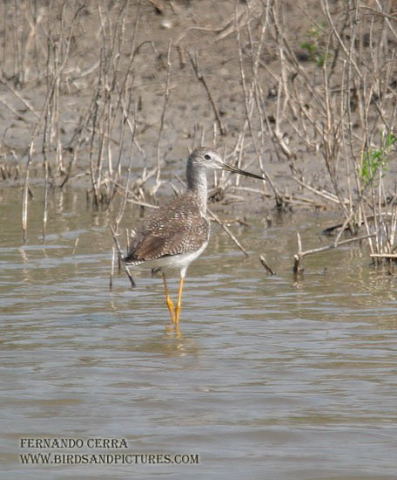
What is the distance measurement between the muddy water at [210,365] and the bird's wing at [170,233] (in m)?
0.51

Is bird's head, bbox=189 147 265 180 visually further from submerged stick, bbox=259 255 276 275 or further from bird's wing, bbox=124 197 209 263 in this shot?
submerged stick, bbox=259 255 276 275

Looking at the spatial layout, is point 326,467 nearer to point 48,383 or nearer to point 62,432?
point 62,432

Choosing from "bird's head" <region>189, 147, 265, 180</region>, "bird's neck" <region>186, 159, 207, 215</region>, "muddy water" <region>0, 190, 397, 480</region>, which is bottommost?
"muddy water" <region>0, 190, 397, 480</region>

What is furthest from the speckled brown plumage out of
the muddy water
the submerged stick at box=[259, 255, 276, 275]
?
the submerged stick at box=[259, 255, 276, 275]

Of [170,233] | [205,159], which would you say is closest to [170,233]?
[170,233]

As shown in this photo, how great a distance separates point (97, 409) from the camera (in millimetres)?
6094

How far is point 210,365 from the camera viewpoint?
696 centimetres

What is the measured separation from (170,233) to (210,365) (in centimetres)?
136

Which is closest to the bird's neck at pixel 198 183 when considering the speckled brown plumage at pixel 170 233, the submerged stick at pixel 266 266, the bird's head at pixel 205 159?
the bird's head at pixel 205 159

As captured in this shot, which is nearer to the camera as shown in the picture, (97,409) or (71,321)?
(97,409)

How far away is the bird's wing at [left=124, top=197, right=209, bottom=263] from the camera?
7.88 m

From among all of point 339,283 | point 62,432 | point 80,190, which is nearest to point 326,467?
point 62,432

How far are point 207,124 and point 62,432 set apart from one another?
9.17 m

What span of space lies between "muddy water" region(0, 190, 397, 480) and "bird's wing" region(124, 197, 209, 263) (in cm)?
51
